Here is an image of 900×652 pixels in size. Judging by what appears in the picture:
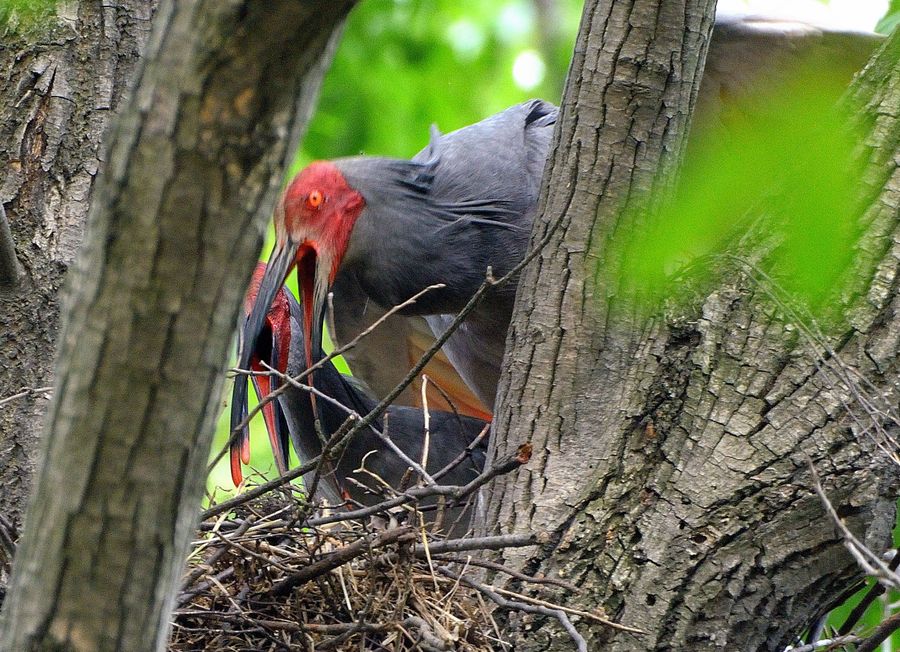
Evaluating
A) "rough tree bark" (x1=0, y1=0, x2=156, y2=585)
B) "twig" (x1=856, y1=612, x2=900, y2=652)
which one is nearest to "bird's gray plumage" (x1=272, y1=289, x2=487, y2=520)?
"rough tree bark" (x1=0, y1=0, x2=156, y2=585)

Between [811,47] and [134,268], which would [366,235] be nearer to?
[811,47]

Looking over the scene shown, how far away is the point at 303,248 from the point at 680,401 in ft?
5.62

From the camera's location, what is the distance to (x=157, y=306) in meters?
1.12

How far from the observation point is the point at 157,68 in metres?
1.09

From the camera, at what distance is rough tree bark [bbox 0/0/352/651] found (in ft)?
3.56

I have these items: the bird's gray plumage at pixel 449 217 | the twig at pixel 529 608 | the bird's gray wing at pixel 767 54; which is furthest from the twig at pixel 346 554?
the bird's gray wing at pixel 767 54

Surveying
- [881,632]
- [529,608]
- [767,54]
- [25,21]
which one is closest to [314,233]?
[25,21]

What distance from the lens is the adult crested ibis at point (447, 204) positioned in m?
3.54

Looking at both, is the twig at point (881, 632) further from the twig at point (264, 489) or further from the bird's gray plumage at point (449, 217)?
the bird's gray plumage at point (449, 217)

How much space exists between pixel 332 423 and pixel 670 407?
189 cm

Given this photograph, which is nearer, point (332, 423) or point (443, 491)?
point (443, 491)

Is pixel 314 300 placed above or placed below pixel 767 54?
below

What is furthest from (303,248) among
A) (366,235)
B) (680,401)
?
(680,401)

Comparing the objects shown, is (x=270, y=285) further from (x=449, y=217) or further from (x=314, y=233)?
(x=449, y=217)
